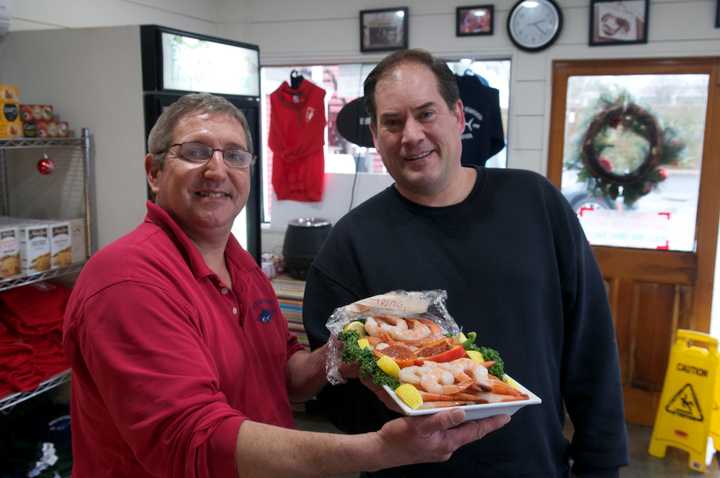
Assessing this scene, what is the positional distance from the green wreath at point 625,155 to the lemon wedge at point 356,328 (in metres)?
3.00

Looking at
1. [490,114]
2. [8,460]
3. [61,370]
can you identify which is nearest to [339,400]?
[61,370]

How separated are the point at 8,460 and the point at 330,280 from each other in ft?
6.14

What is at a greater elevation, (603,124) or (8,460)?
(603,124)

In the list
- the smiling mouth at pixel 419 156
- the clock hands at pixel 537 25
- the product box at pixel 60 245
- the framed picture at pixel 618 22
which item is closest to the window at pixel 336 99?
the clock hands at pixel 537 25

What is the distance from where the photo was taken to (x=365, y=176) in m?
4.18

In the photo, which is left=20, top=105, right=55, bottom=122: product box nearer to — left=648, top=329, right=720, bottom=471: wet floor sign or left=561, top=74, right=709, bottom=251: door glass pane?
left=561, top=74, right=709, bottom=251: door glass pane

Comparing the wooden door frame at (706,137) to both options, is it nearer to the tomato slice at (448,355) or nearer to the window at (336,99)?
the window at (336,99)

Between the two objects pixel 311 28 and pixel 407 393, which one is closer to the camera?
pixel 407 393

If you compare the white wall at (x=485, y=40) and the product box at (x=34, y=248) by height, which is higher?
the white wall at (x=485, y=40)

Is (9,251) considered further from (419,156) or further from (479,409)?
(479,409)

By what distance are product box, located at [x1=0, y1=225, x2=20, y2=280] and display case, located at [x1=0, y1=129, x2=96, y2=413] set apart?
0.36 ft

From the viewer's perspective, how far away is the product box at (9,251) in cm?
229

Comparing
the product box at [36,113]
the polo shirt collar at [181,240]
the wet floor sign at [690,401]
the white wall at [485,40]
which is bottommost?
the wet floor sign at [690,401]

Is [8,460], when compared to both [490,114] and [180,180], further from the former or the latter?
[490,114]
